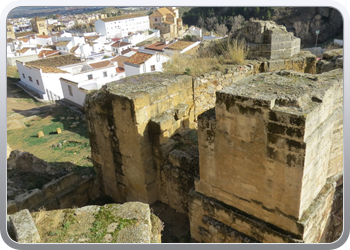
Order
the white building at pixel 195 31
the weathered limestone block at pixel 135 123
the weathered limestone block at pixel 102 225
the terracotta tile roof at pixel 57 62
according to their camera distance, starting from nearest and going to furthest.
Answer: the weathered limestone block at pixel 102 225, the weathered limestone block at pixel 135 123, the terracotta tile roof at pixel 57 62, the white building at pixel 195 31

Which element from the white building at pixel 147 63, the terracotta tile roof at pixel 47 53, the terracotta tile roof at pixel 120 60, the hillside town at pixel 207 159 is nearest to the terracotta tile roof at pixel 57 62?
the terracotta tile roof at pixel 120 60

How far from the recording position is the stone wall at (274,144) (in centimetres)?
320

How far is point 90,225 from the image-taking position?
372 cm

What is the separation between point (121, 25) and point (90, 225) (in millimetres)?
42823

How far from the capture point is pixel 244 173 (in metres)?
3.75

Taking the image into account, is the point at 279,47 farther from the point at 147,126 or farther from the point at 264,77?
the point at 147,126

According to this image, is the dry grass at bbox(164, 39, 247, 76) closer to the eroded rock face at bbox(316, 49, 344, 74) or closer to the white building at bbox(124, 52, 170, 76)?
the eroded rock face at bbox(316, 49, 344, 74)

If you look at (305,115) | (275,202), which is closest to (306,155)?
(305,115)

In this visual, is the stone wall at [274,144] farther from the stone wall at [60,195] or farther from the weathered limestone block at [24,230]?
the stone wall at [60,195]

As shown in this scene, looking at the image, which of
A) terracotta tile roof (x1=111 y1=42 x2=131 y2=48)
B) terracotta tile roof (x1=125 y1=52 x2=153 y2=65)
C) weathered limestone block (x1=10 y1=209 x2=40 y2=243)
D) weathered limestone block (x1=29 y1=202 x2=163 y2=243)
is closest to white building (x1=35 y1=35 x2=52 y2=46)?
terracotta tile roof (x1=111 y1=42 x2=131 y2=48)

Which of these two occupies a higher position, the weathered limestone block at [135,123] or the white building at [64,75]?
the weathered limestone block at [135,123]

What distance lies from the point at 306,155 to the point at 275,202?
0.80 meters

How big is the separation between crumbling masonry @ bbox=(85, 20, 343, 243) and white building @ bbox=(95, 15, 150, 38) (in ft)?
110

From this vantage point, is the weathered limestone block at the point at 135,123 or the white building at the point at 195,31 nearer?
the weathered limestone block at the point at 135,123
